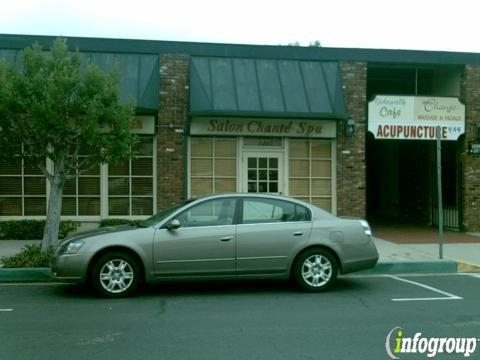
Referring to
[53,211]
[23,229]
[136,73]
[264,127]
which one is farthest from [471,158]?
[23,229]

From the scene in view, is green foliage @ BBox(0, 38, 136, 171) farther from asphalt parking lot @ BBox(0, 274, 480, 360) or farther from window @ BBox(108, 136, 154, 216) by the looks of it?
window @ BBox(108, 136, 154, 216)

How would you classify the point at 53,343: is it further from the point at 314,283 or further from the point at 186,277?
the point at 314,283

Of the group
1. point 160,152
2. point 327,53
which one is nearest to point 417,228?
point 327,53

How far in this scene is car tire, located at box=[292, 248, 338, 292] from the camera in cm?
866

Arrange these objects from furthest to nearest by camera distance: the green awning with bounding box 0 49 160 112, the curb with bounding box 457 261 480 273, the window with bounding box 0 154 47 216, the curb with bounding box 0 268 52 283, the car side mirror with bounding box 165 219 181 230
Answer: the window with bounding box 0 154 47 216 → the green awning with bounding box 0 49 160 112 → the curb with bounding box 457 261 480 273 → the curb with bounding box 0 268 52 283 → the car side mirror with bounding box 165 219 181 230

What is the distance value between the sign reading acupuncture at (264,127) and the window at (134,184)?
1.30m

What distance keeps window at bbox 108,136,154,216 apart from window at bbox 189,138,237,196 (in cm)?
108

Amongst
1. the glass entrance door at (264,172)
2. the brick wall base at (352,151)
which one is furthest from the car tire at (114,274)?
the brick wall base at (352,151)

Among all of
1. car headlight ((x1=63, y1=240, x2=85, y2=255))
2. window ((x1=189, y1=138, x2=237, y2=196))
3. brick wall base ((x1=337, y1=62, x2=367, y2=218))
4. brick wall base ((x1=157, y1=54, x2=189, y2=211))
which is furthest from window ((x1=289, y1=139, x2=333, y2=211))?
car headlight ((x1=63, y1=240, x2=85, y2=255))

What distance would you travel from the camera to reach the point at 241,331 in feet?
21.3

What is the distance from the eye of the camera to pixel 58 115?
9.98 meters

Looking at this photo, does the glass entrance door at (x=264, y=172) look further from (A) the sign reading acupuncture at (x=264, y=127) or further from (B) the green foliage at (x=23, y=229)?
(B) the green foliage at (x=23, y=229)

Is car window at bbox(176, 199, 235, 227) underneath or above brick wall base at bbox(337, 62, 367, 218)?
underneath

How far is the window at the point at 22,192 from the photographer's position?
47.6ft
